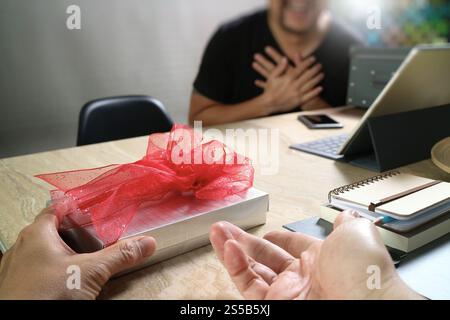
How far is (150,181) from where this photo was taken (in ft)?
2.09

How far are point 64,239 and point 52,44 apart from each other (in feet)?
4.77

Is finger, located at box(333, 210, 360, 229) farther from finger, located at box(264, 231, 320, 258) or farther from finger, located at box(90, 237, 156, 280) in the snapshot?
finger, located at box(90, 237, 156, 280)

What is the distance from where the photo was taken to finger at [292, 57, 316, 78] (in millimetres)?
2133

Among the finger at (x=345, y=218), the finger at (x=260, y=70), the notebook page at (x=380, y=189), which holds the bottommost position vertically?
the notebook page at (x=380, y=189)

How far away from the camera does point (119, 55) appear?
76.8 inches

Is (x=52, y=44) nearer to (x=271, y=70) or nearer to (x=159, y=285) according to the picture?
(x=271, y=70)

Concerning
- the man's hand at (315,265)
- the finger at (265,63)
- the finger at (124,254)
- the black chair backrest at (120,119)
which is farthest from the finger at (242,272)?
the finger at (265,63)


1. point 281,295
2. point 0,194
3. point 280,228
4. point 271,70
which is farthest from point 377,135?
point 271,70

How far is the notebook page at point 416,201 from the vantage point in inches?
22.4

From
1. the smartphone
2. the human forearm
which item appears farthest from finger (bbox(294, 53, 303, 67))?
the smartphone

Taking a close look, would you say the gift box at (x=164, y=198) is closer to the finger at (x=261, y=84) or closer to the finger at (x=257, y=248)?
the finger at (x=257, y=248)

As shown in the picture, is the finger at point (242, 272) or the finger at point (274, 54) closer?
the finger at point (242, 272)

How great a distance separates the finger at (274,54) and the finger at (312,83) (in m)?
0.18

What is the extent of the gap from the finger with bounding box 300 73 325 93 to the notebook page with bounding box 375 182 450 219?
4.96 feet
